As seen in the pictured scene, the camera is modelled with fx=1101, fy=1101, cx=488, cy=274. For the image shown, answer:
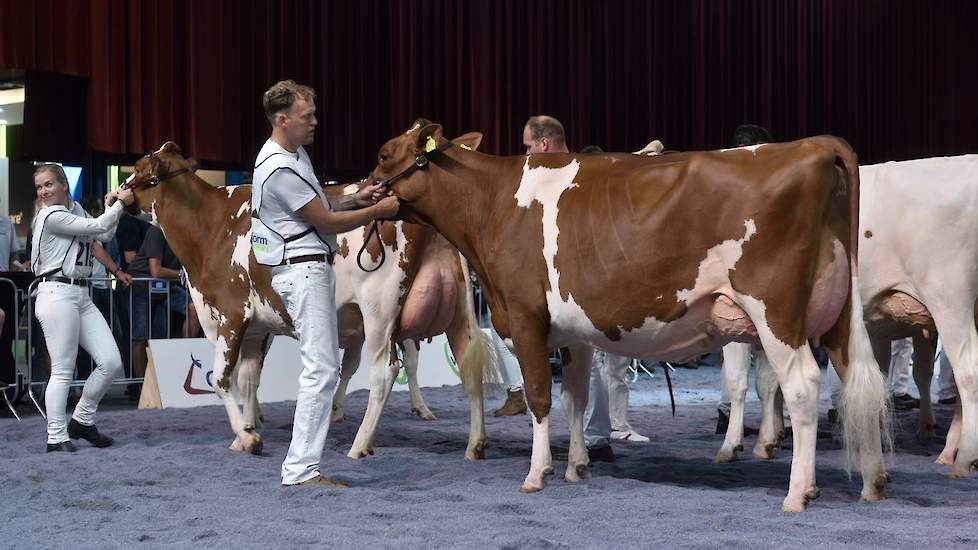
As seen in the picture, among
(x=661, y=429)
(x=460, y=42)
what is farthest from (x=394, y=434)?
(x=460, y=42)

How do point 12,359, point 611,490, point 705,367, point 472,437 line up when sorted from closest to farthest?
1. point 611,490
2. point 472,437
3. point 12,359
4. point 705,367

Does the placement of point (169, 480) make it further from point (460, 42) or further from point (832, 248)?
point (460, 42)

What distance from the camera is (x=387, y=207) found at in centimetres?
523

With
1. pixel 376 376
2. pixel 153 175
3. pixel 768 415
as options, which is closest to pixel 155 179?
pixel 153 175

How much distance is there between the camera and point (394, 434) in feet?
23.6

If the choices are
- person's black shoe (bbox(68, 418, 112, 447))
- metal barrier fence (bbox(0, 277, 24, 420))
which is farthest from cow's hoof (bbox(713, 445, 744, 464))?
metal barrier fence (bbox(0, 277, 24, 420))

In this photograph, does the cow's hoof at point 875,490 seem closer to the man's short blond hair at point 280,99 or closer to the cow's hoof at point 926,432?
the cow's hoof at point 926,432

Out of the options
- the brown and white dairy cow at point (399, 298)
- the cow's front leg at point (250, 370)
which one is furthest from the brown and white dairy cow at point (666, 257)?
the cow's front leg at point (250, 370)

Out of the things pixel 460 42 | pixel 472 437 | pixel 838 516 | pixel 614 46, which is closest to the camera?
pixel 838 516

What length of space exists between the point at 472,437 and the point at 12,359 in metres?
4.76

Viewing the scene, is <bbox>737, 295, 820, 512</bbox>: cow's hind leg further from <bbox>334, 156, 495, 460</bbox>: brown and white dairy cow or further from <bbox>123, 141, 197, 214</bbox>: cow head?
<bbox>123, 141, 197, 214</bbox>: cow head

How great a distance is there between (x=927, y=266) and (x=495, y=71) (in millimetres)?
9587

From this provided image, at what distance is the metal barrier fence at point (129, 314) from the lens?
9.46 metres

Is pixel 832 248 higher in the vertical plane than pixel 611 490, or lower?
higher
